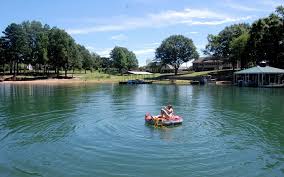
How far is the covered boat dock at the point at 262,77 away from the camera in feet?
293

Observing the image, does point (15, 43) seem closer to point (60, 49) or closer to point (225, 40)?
point (60, 49)

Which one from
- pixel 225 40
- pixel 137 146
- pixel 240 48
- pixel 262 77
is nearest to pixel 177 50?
pixel 225 40

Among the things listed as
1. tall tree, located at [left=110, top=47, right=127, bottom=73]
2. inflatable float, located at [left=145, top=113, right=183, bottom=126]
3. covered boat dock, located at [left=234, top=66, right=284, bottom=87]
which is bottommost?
inflatable float, located at [left=145, top=113, right=183, bottom=126]

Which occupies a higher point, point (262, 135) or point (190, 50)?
point (190, 50)

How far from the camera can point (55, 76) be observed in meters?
127

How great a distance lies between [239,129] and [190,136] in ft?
17.7

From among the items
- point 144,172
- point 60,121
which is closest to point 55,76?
point 60,121

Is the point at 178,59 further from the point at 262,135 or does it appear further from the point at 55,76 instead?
the point at 262,135

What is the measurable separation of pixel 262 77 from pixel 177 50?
58168mm

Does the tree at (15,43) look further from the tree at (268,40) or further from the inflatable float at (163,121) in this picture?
the inflatable float at (163,121)

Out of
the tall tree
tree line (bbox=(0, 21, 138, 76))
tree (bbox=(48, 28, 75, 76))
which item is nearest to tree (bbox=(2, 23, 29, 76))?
tree line (bbox=(0, 21, 138, 76))

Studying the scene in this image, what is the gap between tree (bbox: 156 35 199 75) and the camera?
145 m

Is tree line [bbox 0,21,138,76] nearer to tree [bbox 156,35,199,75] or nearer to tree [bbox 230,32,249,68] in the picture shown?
tree [bbox 156,35,199,75]

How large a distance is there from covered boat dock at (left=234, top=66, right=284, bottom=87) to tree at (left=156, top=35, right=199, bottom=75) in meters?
47.5
